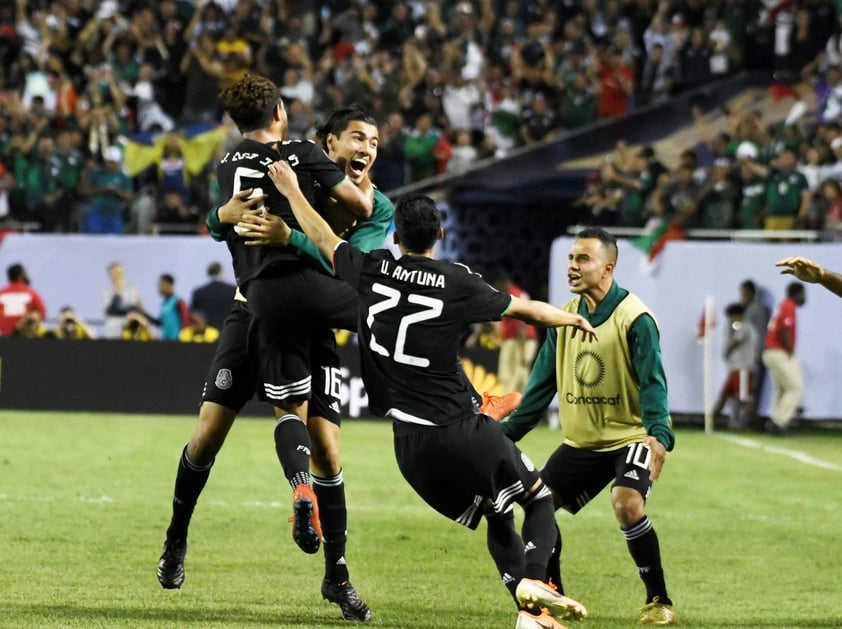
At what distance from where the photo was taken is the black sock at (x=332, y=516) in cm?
795

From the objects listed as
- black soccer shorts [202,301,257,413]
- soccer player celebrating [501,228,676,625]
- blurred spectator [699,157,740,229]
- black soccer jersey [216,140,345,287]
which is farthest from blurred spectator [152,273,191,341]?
black soccer jersey [216,140,345,287]

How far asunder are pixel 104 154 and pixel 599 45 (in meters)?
8.10

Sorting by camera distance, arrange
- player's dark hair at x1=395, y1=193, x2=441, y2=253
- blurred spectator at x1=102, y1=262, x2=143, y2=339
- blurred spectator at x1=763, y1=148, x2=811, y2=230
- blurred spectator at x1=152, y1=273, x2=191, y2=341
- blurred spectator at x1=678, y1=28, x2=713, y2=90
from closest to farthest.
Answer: player's dark hair at x1=395, y1=193, x2=441, y2=253
blurred spectator at x1=763, y1=148, x2=811, y2=230
blurred spectator at x1=152, y1=273, x2=191, y2=341
blurred spectator at x1=102, y1=262, x2=143, y2=339
blurred spectator at x1=678, y1=28, x2=713, y2=90

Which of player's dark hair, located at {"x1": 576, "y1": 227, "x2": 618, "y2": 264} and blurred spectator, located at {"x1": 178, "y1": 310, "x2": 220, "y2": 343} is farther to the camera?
blurred spectator, located at {"x1": 178, "y1": 310, "x2": 220, "y2": 343}

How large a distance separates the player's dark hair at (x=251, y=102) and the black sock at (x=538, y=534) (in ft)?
7.14

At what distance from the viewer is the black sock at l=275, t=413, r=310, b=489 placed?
296 inches

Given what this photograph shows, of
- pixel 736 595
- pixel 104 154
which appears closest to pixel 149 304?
pixel 104 154

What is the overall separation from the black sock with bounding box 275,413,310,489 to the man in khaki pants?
14.2 m

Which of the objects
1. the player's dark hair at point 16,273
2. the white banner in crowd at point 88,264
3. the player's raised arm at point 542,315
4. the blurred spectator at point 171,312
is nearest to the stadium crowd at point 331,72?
the white banner in crowd at point 88,264

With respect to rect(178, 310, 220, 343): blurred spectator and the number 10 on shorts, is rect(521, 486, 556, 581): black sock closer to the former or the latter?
the number 10 on shorts

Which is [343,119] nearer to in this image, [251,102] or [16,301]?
[251,102]

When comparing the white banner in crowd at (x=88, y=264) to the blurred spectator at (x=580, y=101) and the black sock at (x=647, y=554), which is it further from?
the black sock at (x=647, y=554)

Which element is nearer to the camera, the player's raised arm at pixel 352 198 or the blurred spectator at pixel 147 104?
the player's raised arm at pixel 352 198

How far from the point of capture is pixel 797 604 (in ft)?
28.3
